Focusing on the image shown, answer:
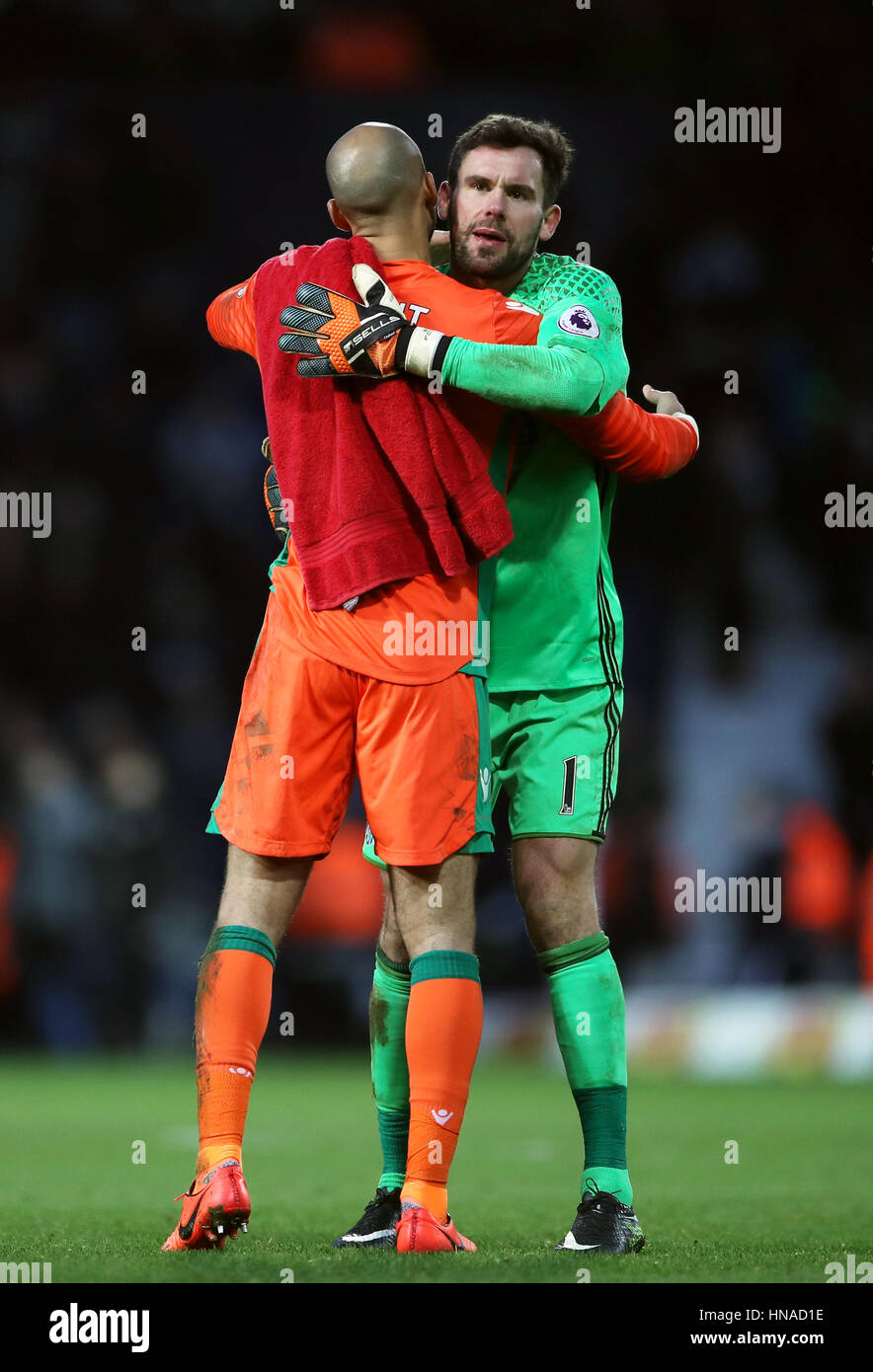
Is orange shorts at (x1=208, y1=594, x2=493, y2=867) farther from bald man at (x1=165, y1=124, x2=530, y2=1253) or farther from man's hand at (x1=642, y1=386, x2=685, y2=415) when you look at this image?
man's hand at (x1=642, y1=386, x2=685, y2=415)

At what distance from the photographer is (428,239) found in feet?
11.5

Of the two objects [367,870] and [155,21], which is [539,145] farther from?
[155,21]

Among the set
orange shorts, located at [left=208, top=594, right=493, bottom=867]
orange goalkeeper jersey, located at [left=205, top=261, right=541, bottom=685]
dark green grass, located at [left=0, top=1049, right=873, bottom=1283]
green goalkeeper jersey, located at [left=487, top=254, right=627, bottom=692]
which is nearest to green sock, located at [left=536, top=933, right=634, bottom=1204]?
dark green grass, located at [left=0, top=1049, right=873, bottom=1283]

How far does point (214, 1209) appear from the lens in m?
3.01

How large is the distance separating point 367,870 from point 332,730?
731 centimetres

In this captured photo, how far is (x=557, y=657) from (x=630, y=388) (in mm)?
7670

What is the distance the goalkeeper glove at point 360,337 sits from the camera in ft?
10.4

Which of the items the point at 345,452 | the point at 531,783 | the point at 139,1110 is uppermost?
the point at 345,452

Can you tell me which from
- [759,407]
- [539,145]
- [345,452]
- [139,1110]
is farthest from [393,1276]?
[759,407]

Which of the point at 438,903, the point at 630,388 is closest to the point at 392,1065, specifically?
the point at 438,903

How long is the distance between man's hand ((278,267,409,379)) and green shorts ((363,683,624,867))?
2.69ft

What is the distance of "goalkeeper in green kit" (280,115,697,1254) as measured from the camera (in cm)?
348

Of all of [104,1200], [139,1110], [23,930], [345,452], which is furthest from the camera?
[23,930]

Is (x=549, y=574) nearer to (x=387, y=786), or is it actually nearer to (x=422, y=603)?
(x=422, y=603)
